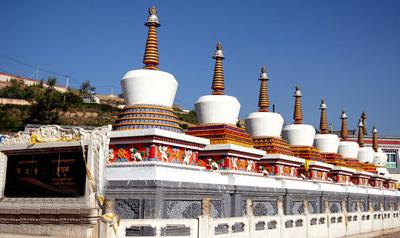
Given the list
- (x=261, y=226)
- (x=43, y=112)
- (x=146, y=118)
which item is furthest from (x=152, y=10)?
(x=43, y=112)

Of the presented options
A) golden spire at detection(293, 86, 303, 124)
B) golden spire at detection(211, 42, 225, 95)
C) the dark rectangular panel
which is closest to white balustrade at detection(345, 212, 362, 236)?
golden spire at detection(293, 86, 303, 124)

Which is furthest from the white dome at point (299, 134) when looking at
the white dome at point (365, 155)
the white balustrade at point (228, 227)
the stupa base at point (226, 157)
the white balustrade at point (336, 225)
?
the white dome at point (365, 155)

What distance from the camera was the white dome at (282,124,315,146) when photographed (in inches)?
1007

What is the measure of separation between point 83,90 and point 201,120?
3654 inches

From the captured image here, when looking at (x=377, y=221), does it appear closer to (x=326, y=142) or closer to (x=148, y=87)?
(x=326, y=142)

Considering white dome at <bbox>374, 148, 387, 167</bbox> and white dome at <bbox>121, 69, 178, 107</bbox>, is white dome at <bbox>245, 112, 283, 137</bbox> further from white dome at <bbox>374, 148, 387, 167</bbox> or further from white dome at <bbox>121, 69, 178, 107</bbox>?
white dome at <bbox>374, 148, 387, 167</bbox>

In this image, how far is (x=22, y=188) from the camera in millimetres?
10180

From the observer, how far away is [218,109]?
18.2 metres

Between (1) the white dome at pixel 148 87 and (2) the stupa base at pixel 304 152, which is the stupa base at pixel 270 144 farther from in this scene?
(1) the white dome at pixel 148 87

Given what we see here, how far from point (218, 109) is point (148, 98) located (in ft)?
13.0

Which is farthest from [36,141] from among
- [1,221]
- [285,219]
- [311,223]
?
[311,223]

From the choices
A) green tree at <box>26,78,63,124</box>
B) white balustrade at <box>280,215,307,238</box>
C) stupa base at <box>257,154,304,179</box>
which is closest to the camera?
white balustrade at <box>280,215,307,238</box>

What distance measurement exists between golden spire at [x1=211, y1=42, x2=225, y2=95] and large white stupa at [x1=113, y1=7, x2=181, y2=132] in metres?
3.63

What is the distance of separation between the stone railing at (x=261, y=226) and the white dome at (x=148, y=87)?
4.07 m
